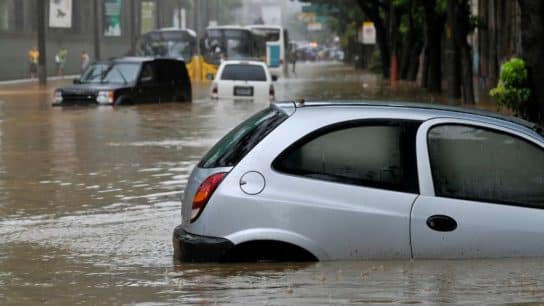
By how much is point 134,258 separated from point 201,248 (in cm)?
217

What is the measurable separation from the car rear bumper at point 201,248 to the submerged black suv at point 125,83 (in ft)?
79.3

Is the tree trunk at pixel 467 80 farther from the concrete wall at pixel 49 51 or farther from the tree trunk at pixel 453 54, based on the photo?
the concrete wall at pixel 49 51

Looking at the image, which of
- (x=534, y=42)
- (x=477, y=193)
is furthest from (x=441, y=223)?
(x=534, y=42)

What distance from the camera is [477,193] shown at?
779 cm

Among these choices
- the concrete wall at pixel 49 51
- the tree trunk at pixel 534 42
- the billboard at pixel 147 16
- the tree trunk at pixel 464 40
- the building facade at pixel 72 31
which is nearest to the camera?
the tree trunk at pixel 534 42

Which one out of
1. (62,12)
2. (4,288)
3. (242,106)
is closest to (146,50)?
(62,12)

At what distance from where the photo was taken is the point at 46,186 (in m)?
15.7

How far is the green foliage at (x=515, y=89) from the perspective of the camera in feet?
61.1

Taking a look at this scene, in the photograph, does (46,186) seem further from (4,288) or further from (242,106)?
(242,106)

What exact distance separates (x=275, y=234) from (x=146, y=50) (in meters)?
53.5

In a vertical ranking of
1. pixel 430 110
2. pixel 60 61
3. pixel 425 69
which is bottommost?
pixel 60 61

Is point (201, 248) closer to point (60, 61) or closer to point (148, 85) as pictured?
point (148, 85)

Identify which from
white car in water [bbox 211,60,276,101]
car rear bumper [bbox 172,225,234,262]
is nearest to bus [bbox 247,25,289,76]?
white car in water [bbox 211,60,276,101]

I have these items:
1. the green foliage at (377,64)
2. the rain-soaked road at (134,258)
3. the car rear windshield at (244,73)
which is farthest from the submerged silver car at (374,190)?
the green foliage at (377,64)
